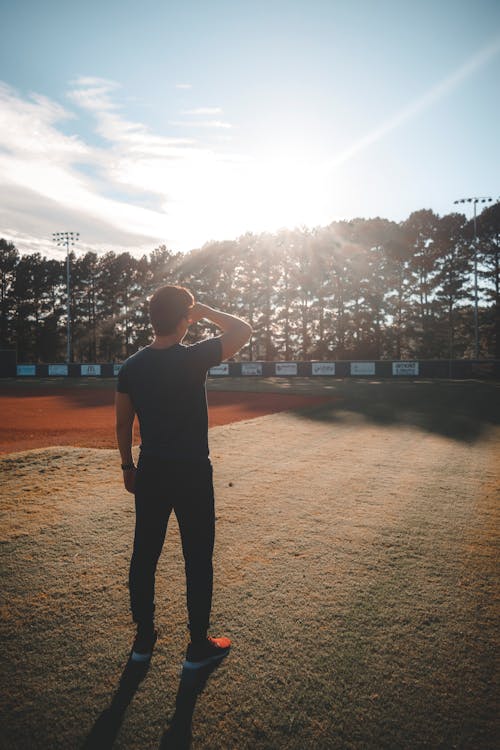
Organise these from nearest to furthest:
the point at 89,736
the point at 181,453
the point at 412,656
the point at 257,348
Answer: the point at 89,736, the point at 181,453, the point at 412,656, the point at 257,348

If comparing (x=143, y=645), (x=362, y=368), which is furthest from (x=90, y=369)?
(x=143, y=645)

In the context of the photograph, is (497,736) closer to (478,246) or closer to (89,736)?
(89,736)

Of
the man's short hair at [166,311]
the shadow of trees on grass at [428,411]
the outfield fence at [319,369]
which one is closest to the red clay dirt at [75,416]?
the shadow of trees on grass at [428,411]

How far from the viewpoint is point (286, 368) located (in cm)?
3759

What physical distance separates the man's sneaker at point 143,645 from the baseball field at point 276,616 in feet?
0.29

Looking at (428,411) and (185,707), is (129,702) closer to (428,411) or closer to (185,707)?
(185,707)

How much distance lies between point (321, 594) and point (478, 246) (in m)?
55.0

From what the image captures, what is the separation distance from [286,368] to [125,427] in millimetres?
35207

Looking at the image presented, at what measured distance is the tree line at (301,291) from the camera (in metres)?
49.7

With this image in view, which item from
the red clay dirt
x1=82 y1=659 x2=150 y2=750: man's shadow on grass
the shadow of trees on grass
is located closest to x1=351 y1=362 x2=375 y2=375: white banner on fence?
the shadow of trees on grass

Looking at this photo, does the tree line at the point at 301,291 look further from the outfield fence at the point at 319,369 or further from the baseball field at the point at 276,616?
the baseball field at the point at 276,616

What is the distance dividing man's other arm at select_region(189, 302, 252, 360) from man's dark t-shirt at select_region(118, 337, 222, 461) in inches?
4.4

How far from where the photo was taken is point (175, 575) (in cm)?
367

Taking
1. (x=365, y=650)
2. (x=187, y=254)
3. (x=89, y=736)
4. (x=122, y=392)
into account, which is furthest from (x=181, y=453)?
(x=187, y=254)
